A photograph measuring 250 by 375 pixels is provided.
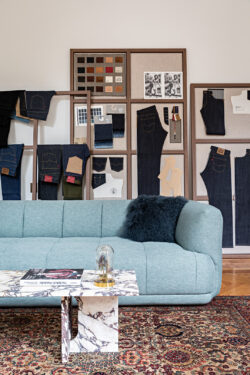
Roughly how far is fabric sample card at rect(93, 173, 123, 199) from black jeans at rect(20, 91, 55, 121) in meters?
0.93

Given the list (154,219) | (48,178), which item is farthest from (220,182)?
(48,178)

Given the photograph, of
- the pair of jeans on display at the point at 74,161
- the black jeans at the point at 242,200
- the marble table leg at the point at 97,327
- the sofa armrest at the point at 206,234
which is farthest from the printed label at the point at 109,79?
the marble table leg at the point at 97,327

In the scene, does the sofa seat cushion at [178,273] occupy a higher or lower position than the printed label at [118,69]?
lower

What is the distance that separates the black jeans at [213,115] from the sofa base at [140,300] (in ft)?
6.66

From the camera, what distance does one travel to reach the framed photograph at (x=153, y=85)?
3.78 meters

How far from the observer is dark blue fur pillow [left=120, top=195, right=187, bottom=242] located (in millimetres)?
2604

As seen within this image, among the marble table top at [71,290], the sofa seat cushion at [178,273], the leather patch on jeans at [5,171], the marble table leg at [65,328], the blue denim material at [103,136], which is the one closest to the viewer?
the marble table top at [71,290]

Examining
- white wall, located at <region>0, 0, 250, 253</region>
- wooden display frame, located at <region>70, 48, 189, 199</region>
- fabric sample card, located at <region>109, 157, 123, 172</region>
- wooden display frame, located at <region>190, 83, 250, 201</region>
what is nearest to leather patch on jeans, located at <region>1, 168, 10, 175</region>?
white wall, located at <region>0, 0, 250, 253</region>

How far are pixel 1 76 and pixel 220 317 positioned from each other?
329cm

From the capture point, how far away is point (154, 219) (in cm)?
261

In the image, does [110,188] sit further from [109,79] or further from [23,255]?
[23,255]

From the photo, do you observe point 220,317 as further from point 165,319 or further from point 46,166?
point 46,166

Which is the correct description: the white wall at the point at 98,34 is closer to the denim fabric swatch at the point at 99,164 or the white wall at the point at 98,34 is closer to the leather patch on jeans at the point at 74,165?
the leather patch on jeans at the point at 74,165

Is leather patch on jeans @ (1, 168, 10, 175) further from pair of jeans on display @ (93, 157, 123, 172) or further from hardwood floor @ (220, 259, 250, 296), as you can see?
hardwood floor @ (220, 259, 250, 296)
